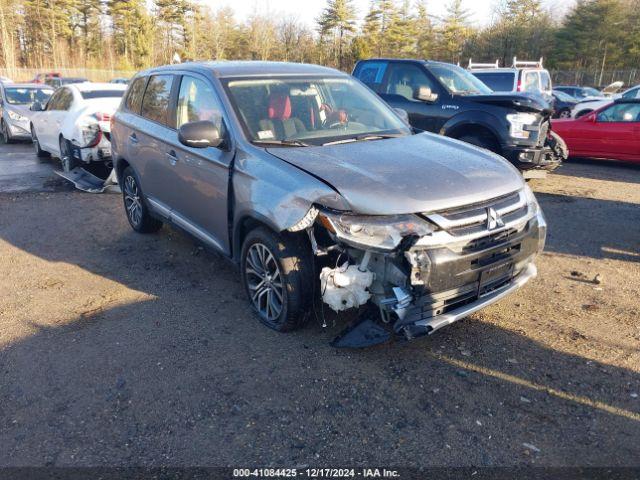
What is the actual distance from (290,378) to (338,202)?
46.6 inches

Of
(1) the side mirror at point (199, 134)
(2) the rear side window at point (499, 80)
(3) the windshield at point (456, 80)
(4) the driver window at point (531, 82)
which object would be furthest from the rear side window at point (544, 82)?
(1) the side mirror at point (199, 134)

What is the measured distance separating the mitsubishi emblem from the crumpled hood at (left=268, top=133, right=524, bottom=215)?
100 mm

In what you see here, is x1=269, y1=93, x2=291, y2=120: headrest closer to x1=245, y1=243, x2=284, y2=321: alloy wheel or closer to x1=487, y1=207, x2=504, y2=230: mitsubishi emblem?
x1=245, y1=243, x2=284, y2=321: alloy wheel

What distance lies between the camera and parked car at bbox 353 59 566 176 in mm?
7770

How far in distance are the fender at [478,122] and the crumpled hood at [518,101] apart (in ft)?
0.70

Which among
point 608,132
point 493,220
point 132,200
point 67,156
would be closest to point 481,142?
point 608,132

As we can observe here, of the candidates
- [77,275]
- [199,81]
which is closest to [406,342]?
[199,81]

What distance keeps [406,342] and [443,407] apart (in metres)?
0.74

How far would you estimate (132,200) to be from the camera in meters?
6.26

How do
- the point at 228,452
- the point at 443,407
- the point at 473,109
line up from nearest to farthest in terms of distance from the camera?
the point at 228,452
the point at 443,407
the point at 473,109

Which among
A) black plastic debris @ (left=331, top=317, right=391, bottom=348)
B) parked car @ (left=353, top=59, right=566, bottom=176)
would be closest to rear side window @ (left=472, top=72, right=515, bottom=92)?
parked car @ (left=353, top=59, right=566, bottom=176)

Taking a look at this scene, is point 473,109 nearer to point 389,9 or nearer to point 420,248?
point 420,248

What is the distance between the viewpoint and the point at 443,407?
303cm

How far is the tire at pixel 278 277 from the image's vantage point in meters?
3.53
